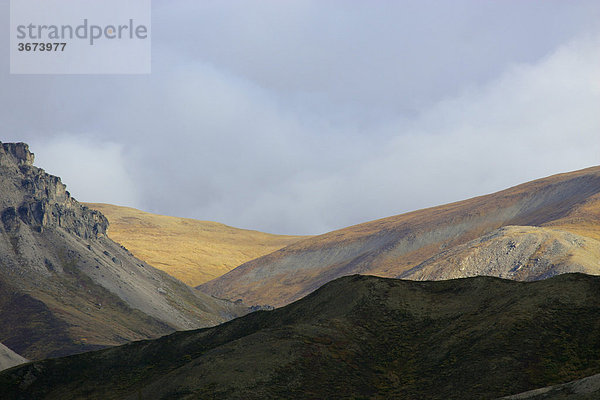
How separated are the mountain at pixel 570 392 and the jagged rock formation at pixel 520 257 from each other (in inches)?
5069

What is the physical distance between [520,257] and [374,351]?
13493cm

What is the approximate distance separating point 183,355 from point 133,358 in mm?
5587

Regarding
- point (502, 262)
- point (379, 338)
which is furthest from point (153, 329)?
point (379, 338)

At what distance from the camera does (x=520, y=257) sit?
177m

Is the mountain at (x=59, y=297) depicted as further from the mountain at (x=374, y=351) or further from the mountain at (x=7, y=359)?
the mountain at (x=374, y=351)

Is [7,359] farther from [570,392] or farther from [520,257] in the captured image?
[520,257]

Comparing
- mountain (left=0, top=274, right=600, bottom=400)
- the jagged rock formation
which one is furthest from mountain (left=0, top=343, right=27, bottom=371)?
the jagged rock formation

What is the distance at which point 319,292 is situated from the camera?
67375 millimetres

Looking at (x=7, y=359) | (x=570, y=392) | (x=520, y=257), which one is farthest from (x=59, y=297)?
(x=570, y=392)

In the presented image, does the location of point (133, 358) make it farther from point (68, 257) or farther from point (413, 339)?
point (68, 257)

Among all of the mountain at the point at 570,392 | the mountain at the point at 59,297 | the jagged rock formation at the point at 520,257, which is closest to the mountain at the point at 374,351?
the mountain at the point at 570,392

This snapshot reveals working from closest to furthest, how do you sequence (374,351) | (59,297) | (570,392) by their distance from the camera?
(570,392) < (374,351) < (59,297)

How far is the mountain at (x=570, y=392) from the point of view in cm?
3578

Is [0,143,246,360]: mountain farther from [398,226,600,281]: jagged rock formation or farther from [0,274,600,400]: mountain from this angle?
[0,274,600,400]: mountain
